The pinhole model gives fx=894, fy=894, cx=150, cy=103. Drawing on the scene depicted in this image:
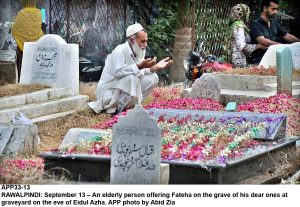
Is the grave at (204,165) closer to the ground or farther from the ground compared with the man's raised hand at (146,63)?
closer to the ground

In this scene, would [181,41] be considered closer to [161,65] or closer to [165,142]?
[161,65]

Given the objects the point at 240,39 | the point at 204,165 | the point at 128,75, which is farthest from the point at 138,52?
the point at 204,165

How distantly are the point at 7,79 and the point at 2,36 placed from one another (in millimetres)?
3485

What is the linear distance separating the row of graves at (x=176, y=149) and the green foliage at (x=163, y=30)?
758 centimetres

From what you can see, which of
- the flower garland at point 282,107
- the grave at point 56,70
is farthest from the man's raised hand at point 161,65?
the grave at point 56,70

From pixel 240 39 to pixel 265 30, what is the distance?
0.47m

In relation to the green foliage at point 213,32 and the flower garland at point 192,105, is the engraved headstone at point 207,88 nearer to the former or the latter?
the flower garland at point 192,105

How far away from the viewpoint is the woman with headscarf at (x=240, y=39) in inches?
597

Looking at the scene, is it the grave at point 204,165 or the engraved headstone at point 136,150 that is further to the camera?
the grave at point 204,165

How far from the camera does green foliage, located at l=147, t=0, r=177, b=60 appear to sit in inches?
735

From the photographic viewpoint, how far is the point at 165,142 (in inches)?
367

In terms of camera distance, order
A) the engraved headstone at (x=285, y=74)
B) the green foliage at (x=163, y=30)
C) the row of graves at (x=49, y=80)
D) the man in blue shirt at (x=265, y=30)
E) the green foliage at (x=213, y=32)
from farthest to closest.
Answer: the green foliage at (x=213, y=32) < the green foliage at (x=163, y=30) < the man in blue shirt at (x=265, y=30) < the engraved headstone at (x=285, y=74) < the row of graves at (x=49, y=80)

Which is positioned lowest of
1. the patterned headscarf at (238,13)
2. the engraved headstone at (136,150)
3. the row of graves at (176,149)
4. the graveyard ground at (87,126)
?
the graveyard ground at (87,126)

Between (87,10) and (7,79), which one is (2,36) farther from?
(7,79)
